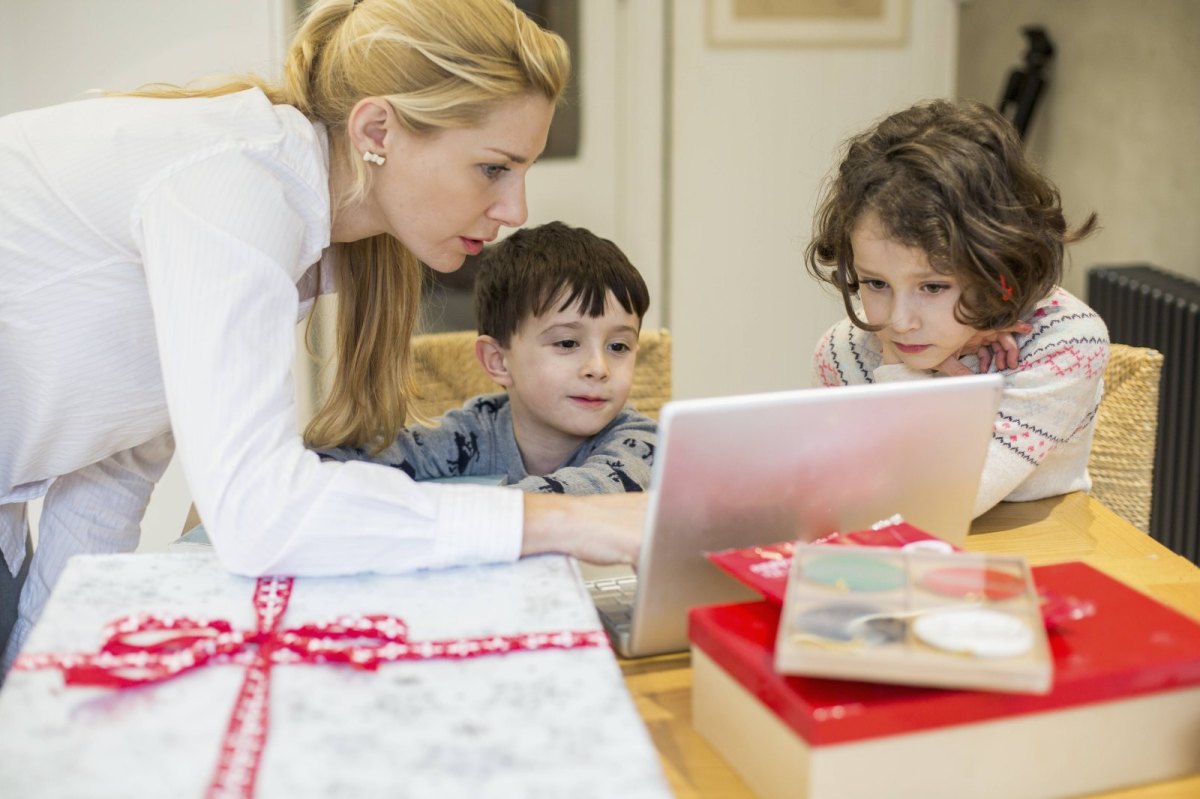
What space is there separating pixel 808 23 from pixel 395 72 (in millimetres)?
2230

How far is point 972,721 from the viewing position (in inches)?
26.3

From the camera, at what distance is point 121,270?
1161 mm

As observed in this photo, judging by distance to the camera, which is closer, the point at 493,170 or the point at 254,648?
the point at 254,648

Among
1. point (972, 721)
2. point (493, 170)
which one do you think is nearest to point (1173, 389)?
point (493, 170)

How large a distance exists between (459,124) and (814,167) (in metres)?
2.21

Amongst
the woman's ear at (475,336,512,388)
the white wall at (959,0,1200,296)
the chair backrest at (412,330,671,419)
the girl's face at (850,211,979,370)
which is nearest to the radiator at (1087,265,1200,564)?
the white wall at (959,0,1200,296)

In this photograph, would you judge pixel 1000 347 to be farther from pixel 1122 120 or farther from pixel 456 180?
pixel 1122 120

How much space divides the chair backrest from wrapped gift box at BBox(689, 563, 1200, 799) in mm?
1133

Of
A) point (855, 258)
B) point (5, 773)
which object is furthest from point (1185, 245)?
point (5, 773)

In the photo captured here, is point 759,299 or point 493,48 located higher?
point 493,48

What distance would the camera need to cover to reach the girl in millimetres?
1248

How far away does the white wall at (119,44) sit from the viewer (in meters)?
2.39

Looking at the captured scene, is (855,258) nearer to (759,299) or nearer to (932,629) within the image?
(932,629)

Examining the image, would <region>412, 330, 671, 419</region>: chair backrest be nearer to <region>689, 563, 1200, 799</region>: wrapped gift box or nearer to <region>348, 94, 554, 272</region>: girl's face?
<region>348, 94, 554, 272</region>: girl's face
